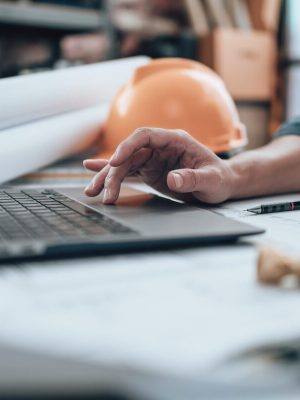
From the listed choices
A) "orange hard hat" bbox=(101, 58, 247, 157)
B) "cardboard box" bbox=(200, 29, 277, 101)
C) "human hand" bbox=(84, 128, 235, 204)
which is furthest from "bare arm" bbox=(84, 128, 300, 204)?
"cardboard box" bbox=(200, 29, 277, 101)

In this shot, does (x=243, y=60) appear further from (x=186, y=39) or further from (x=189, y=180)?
A: (x=189, y=180)

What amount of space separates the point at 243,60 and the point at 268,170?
229 centimetres

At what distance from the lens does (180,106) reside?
4.17 ft

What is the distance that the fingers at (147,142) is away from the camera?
0.80 meters

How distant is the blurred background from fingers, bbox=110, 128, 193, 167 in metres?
1.92

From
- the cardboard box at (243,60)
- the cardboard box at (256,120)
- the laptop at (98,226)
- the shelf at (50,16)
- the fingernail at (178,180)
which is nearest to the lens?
the laptop at (98,226)

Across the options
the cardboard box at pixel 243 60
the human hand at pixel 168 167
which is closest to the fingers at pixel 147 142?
the human hand at pixel 168 167

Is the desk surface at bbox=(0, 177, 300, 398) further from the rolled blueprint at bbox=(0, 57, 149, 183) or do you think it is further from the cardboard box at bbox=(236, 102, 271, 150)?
the cardboard box at bbox=(236, 102, 271, 150)

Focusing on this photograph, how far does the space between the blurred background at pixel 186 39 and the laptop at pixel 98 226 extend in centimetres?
199

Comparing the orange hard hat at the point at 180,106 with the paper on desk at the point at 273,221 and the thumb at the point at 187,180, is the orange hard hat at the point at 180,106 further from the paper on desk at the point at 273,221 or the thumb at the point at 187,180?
the thumb at the point at 187,180

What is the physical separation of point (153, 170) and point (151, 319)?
576mm

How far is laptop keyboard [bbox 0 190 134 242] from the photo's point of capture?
0.57m

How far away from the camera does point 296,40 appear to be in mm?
3357

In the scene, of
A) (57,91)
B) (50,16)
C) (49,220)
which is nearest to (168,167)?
(49,220)
